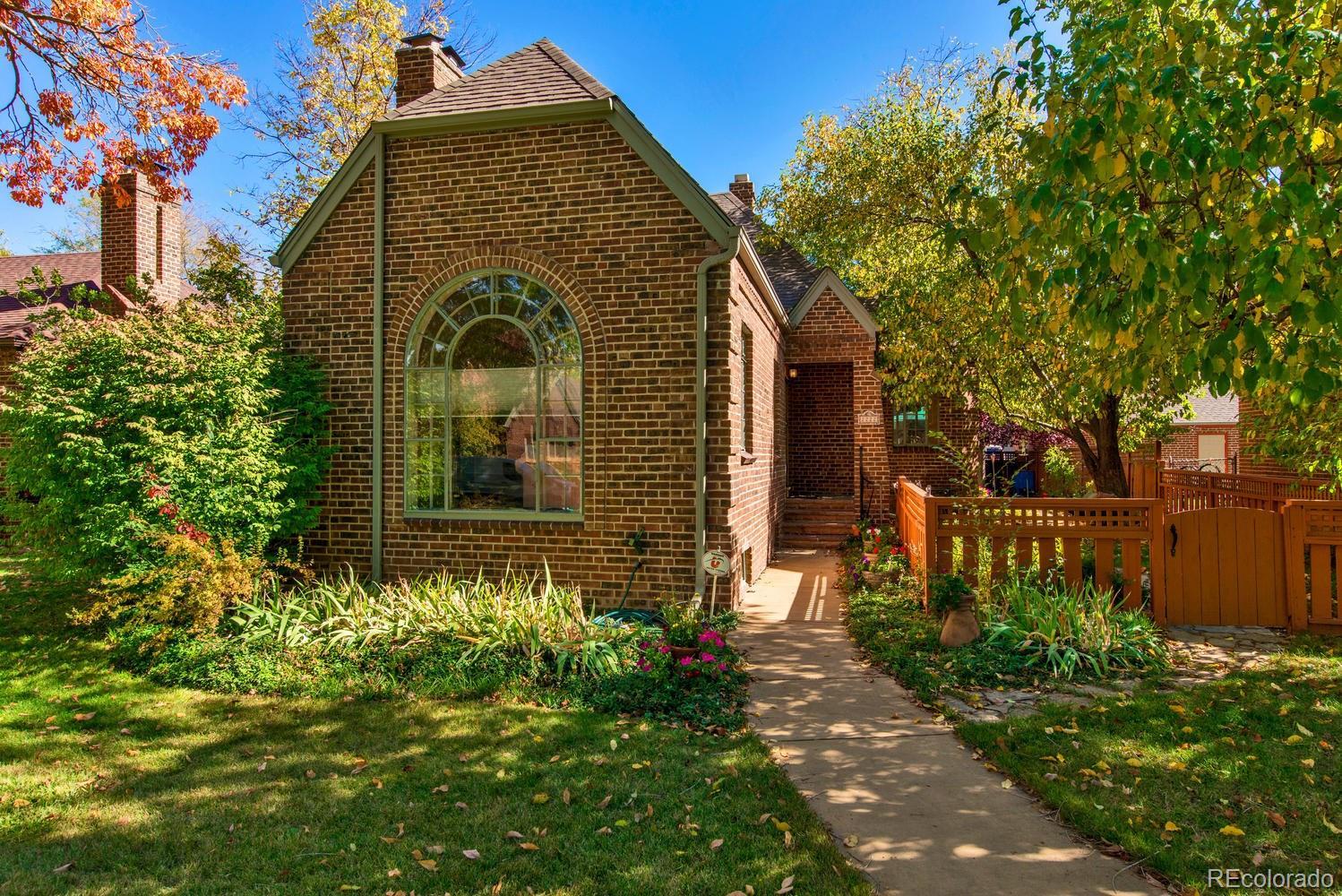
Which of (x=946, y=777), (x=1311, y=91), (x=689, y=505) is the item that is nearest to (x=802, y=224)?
(x=689, y=505)

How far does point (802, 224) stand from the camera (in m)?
12.6

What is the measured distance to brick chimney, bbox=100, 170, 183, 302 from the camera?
1544 centimetres

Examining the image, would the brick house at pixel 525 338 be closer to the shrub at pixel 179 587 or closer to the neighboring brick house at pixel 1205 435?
the shrub at pixel 179 587

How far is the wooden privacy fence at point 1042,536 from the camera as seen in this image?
7.74 m

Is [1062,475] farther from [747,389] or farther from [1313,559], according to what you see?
[747,389]

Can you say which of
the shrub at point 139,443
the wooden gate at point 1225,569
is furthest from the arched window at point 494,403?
the wooden gate at point 1225,569

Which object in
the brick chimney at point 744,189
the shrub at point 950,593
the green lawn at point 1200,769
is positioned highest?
the brick chimney at point 744,189

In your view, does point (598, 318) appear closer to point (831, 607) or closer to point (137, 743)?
point (831, 607)

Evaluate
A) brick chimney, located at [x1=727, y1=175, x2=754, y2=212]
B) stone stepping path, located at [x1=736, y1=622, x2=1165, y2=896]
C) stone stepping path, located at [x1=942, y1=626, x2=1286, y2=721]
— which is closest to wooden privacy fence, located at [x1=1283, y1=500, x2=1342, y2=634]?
stone stepping path, located at [x1=942, y1=626, x2=1286, y2=721]

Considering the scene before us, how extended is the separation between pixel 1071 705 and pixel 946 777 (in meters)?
1.69

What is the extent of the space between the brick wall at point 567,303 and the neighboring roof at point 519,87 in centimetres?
34

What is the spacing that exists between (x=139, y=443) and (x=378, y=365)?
8.04 ft

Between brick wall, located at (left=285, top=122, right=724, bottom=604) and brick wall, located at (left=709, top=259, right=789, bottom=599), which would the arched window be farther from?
brick wall, located at (left=709, top=259, right=789, bottom=599)

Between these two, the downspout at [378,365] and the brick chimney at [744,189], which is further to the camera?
the brick chimney at [744,189]
